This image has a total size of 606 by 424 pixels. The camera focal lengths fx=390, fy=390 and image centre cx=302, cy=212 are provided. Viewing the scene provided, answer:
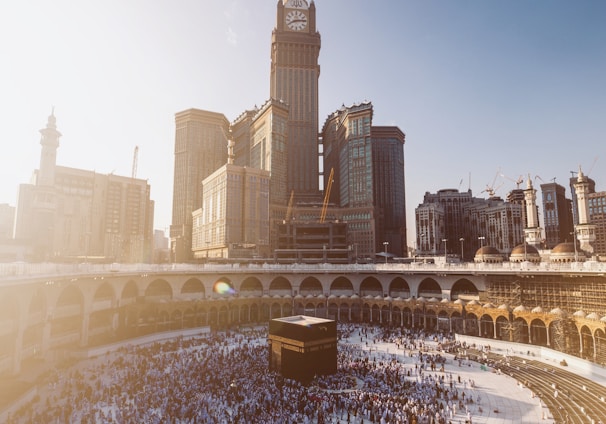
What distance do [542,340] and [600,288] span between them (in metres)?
9.88

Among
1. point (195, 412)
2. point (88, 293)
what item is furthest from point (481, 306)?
point (88, 293)

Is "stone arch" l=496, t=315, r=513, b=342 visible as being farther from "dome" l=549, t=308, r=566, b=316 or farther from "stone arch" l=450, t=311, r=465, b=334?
"dome" l=549, t=308, r=566, b=316

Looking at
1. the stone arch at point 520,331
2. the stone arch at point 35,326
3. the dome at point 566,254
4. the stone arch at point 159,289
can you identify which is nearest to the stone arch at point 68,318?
the stone arch at point 35,326

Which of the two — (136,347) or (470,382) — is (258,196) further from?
(470,382)

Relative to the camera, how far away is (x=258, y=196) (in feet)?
414

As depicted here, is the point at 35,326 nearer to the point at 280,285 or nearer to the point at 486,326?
the point at 280,285

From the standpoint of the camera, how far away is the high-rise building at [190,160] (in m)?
192

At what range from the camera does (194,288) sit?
6662 centimetres

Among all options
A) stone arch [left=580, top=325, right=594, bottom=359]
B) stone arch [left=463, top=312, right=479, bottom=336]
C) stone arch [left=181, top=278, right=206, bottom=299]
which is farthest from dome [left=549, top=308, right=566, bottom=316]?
stone arch [left=181, top=278, right=206, bottom=299]

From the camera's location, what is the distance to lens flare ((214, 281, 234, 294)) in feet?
222

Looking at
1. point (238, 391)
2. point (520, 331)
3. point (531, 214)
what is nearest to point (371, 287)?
point (520, 331)

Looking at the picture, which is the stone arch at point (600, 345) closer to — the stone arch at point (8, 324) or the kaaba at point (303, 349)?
the kaaba at point (303, 349)

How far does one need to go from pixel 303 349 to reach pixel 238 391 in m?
7.42

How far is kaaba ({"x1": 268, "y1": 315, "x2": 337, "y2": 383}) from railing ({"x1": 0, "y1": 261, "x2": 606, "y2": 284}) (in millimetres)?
22362
